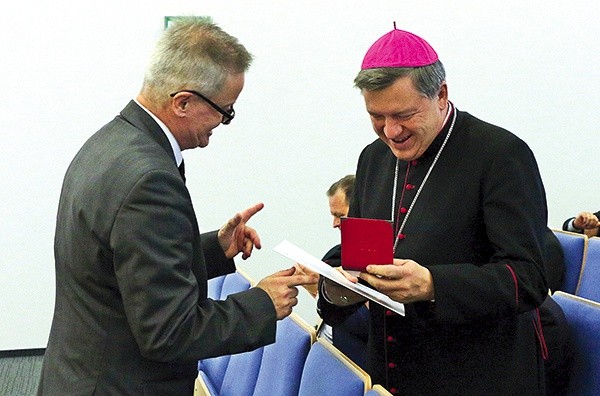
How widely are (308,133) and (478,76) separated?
1423 millimetres

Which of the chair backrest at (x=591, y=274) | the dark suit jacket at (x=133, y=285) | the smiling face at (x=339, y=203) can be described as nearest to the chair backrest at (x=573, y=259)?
the chair backrest at (x=591, y=274)

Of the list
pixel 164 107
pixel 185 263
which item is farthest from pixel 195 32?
pixel 185 263

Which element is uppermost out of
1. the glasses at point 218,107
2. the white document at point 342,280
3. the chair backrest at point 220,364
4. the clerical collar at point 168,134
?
the glasses at point 218,107

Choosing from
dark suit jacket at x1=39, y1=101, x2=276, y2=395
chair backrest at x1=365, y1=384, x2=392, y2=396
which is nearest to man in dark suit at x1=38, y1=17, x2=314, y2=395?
dark suit jacket at x1=39, y1=101, x2=276, y2=395

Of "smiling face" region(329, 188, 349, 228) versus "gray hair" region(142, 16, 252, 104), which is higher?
"gray hair" region(142, 16, 252, 104)

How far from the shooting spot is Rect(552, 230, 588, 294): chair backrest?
4.22m

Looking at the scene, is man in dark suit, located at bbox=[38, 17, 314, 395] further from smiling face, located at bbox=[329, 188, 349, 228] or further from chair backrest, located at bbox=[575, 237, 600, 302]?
chair backrest, located at bbox=[575, 237, 600, 302]

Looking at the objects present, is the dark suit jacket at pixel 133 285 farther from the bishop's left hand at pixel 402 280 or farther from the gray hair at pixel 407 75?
the gray hair at pixel 407 75

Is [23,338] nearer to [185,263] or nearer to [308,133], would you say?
[308,133]

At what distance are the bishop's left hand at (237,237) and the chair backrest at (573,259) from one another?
2461 millimetres

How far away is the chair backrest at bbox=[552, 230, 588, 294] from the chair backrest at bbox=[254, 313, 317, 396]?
6.90 ft

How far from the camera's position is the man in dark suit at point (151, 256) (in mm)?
1687

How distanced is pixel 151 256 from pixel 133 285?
0.25 ft

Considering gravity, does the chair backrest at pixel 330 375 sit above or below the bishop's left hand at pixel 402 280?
below
